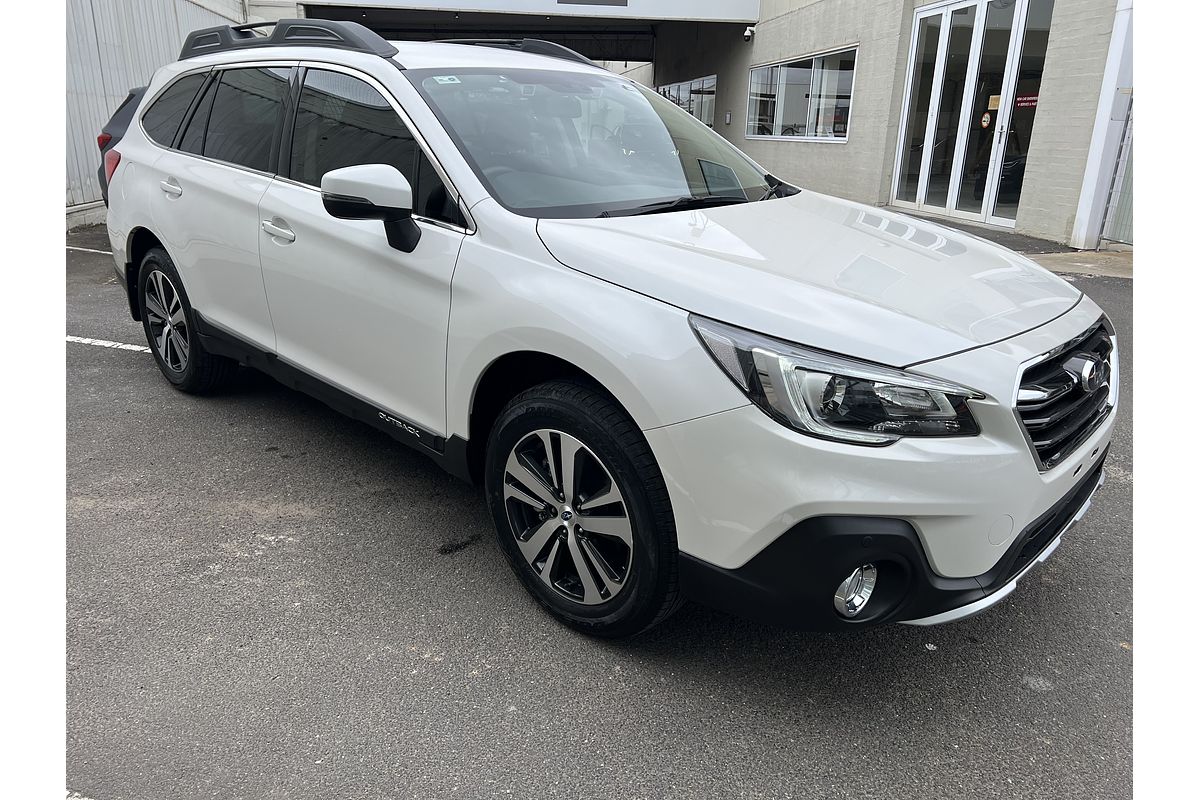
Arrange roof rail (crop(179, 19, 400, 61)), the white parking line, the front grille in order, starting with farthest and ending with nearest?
the white parking line, roof rail (crop(179, 19, 400, 61)), the front grille

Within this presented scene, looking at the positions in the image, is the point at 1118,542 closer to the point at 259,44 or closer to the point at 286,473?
the point at 286,473

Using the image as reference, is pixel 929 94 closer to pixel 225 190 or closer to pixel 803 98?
pixel 803 98

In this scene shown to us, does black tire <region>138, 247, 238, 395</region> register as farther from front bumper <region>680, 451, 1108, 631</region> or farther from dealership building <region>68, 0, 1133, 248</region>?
dealership building <region>68, 0, 1133, 248</region>

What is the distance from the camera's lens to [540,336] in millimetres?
2453

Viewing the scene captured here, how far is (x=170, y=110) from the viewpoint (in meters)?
4.47

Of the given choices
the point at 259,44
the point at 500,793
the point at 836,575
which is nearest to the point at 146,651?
the point at 500,793

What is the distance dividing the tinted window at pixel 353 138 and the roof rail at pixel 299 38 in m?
0.16

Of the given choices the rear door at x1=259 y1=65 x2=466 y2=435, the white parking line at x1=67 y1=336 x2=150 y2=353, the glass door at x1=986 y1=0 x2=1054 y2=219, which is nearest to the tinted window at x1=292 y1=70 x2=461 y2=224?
the rear door at x1=259 y1=65 x2=466 y2=435

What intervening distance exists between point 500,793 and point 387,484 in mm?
1885

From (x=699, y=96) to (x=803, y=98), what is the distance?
7963 mm

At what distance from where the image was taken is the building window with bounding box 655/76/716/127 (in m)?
23.1

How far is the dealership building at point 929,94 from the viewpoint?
9039 millimetres

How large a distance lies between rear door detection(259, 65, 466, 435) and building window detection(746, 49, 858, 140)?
43.1 feet

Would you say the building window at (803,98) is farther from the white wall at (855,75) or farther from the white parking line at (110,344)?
the white parking line at (110,344)
